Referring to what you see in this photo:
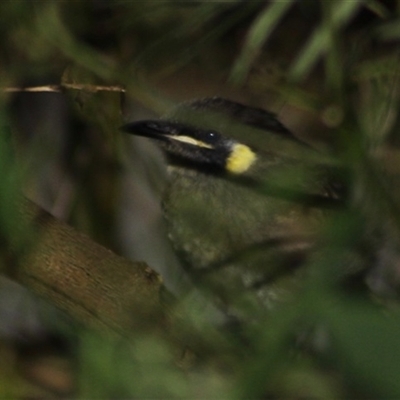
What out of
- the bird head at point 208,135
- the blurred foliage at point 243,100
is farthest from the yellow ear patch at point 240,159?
the blurred foliage at point 243,100

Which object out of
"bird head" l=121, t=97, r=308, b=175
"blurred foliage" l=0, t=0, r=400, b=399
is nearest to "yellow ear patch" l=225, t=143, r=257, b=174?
"bird head" l=121, t=97, r=308, b=175

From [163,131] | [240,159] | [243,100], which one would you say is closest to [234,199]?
[240,159]

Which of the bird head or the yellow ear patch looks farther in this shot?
the yellow ear patch

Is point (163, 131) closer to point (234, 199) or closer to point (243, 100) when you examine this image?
point (234, 199)

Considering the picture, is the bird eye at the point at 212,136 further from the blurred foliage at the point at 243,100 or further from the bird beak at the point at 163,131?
the blurred foliage at the point at 243,100

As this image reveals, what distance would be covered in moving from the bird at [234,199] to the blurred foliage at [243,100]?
9 cm

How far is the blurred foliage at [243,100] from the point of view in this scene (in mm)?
891

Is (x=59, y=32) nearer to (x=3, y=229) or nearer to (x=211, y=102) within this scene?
(x=211, y=102)

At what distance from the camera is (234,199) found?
235cm

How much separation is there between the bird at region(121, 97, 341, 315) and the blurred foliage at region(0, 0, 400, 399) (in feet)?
0.30

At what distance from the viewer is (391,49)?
272 centimetres

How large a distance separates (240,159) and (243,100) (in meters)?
0.67

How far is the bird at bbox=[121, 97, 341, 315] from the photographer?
6.11ft

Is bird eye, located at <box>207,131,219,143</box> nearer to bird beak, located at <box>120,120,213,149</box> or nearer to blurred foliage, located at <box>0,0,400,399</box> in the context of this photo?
bird beak, located at <box>120,120,213,149</box>
